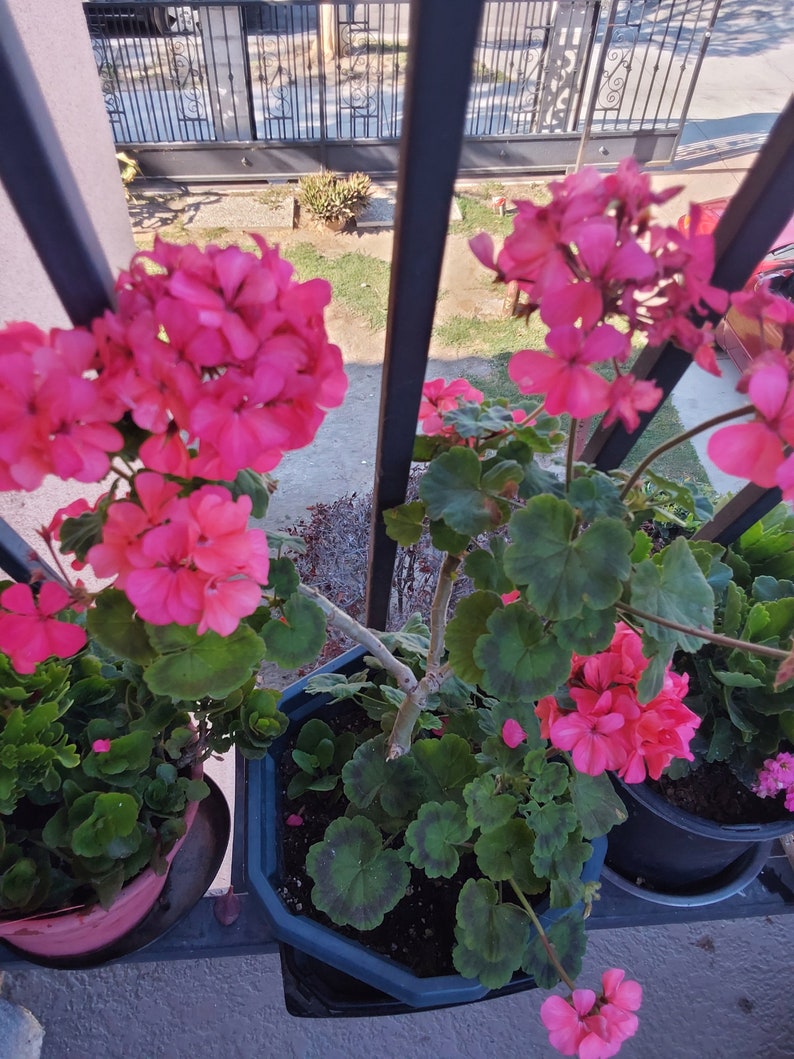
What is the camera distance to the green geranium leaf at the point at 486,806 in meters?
0.70

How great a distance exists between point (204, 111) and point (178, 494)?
17.7ft

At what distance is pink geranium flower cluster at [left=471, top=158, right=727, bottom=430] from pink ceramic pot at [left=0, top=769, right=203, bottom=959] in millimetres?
649

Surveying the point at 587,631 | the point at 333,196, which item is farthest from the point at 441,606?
the point at 333,196

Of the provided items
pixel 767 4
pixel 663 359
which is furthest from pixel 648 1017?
pixel 767 4

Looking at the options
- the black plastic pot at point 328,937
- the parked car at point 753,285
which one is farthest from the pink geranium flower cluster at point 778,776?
the parked car at point 753,285

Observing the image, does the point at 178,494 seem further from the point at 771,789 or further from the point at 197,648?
the point at 771,789

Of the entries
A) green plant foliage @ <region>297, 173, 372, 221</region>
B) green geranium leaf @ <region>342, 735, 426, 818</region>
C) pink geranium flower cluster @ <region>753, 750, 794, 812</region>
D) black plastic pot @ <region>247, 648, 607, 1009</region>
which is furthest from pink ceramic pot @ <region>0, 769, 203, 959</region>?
green plant foliage @ <region>297, 173, 372, 221</region>

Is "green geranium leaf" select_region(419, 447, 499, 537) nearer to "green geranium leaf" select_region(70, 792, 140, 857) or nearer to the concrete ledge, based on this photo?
"green geranium leaf" select_region(70, 792, 140, 857)

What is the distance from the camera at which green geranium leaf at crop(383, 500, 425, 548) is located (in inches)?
25.6

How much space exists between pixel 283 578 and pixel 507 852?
380 millimetres

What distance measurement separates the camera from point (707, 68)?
22.9ft

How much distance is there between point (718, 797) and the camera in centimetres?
92

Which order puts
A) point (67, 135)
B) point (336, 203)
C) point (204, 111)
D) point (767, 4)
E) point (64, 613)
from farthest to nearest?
point (767, 4) < point (204, 111) < point (336, 203) < point (67, 135) < point (64, 613)

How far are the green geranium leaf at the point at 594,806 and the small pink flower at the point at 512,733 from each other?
7 centimetres
